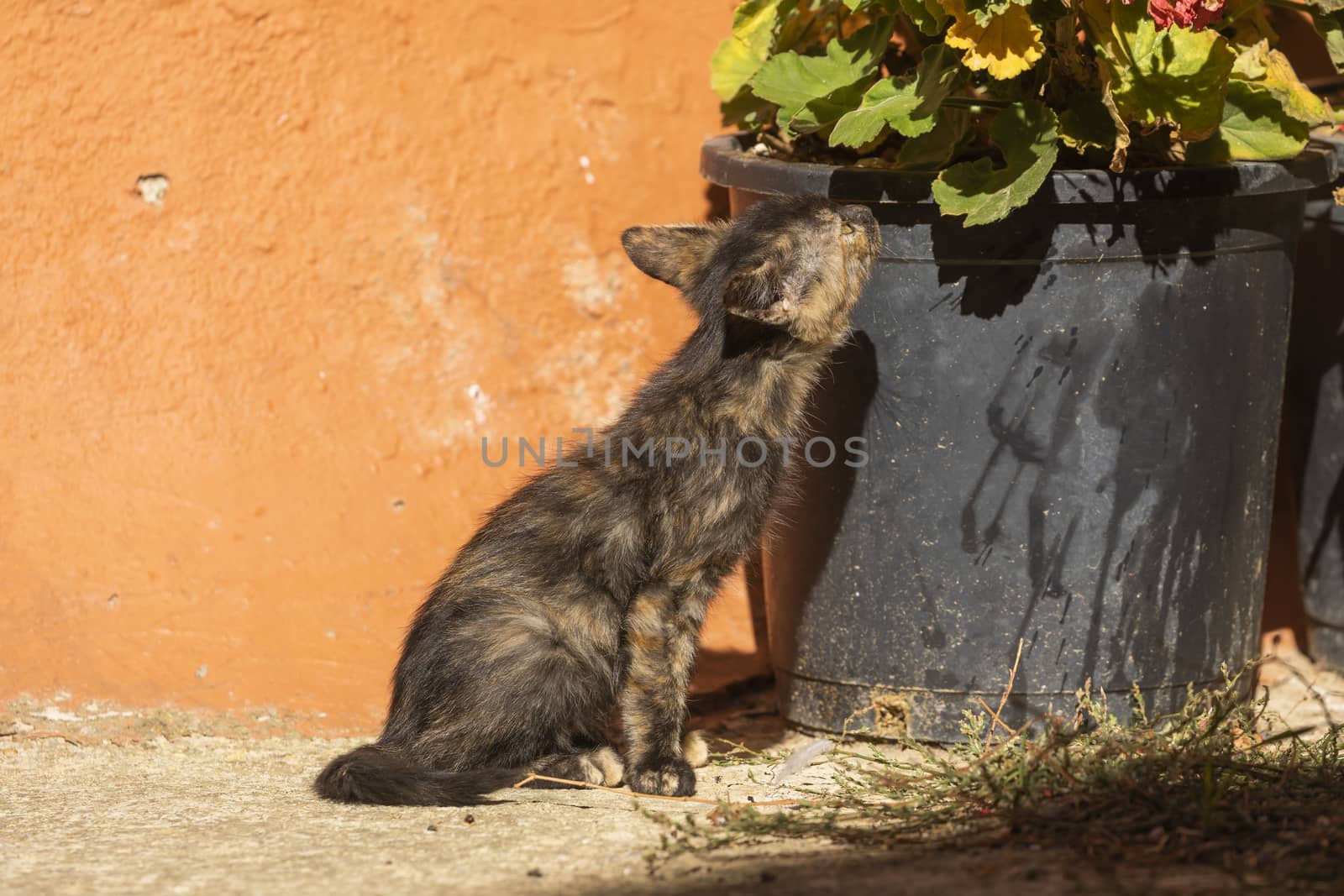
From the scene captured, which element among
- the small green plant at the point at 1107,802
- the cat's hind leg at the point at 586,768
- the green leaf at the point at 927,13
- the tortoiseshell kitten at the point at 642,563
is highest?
the green leaf at the point at 927,13

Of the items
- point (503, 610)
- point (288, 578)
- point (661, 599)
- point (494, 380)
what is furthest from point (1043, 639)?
point (288, 578)

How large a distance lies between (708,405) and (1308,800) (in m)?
1.61

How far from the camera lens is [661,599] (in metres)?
3.35

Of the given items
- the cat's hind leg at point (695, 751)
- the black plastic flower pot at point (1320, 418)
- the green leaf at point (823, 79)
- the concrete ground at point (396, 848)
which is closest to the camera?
the concrete ground at point (396, 848)

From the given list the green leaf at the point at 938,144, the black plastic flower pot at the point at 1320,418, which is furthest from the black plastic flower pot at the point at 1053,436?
the black plastic flower pot at the point at 1320,418

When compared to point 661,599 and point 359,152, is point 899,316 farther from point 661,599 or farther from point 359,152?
point 359,152

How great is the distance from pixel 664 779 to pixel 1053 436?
4.25 ft

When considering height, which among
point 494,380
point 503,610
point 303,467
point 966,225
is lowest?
point 503,610

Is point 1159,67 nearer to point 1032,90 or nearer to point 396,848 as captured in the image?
point 1032,90

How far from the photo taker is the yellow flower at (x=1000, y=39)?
9.86 feet

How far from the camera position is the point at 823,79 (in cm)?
345

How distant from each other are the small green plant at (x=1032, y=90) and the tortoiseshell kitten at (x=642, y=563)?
276mm

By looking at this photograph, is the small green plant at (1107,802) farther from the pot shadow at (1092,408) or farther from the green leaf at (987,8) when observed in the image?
the green leaf at (987,8)

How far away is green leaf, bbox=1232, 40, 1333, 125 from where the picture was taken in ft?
10.8
